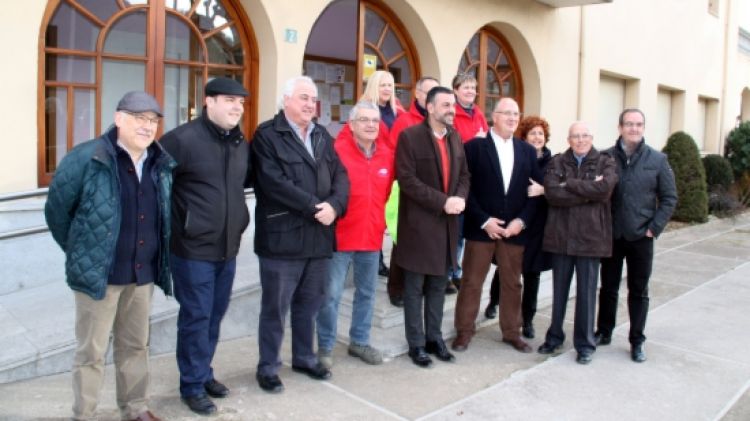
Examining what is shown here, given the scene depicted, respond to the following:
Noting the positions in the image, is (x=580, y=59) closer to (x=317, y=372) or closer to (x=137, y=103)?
(x=317, y=372)

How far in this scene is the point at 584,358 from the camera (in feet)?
14.9

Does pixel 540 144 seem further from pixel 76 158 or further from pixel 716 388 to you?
pixel 76 158

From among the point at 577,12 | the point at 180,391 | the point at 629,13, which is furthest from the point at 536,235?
the point at 629,13

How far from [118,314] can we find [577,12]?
31.5ft

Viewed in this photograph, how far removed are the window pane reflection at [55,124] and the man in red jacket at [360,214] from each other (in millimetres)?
2591

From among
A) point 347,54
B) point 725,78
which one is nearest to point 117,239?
point 347,54

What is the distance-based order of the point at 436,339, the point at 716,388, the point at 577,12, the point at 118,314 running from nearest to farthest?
the point at 118,314, the point at 716,388, the point at 436,339, the point at 577,12

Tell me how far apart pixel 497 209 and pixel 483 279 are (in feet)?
1.75

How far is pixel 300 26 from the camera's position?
659 centimetres

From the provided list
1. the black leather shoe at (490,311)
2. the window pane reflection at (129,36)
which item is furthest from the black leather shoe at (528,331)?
the window pane reflection at (129,36)

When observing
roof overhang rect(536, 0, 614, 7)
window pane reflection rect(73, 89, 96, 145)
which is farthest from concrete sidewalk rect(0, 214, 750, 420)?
roof overhang rect(536, 0, 614, 7)

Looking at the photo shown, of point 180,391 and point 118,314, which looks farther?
point 180,391

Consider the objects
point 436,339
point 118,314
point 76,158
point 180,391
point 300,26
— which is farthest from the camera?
point 300,26

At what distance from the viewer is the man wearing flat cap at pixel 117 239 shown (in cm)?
289
